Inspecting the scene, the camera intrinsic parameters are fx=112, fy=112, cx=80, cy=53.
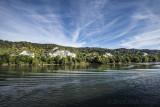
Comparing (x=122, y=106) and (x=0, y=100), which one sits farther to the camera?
(x=0, y=100)

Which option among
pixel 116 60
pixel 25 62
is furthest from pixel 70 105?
pixel 116 60

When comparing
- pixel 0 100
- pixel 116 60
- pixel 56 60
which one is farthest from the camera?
pixel 116 60

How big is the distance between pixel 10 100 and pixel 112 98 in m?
16.0

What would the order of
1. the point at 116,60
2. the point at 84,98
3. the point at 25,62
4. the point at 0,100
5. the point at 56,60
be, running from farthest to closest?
the point at 116,60, the point at 56,60, the point at 25,62, the point at 84,98, the point at 0,100

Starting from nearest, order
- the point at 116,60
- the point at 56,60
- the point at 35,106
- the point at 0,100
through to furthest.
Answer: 1. the point at 35,106
2. the point at 0,100
3. the point at 56,60
4. the point at 116,60

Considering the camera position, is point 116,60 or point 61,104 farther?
point 116,60

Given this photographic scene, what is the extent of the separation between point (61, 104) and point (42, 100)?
137 inches

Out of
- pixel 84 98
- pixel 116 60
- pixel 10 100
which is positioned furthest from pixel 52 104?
pixel 116 60

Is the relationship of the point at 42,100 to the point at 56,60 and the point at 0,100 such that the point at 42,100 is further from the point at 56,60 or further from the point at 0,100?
the point at 56,60

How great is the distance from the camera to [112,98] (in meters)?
18.5

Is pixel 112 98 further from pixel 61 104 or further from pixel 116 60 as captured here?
pixel 116 60

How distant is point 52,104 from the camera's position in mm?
15961

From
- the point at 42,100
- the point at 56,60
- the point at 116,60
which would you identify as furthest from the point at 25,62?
the point at 42,100

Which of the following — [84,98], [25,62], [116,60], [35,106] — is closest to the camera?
[35,106]
